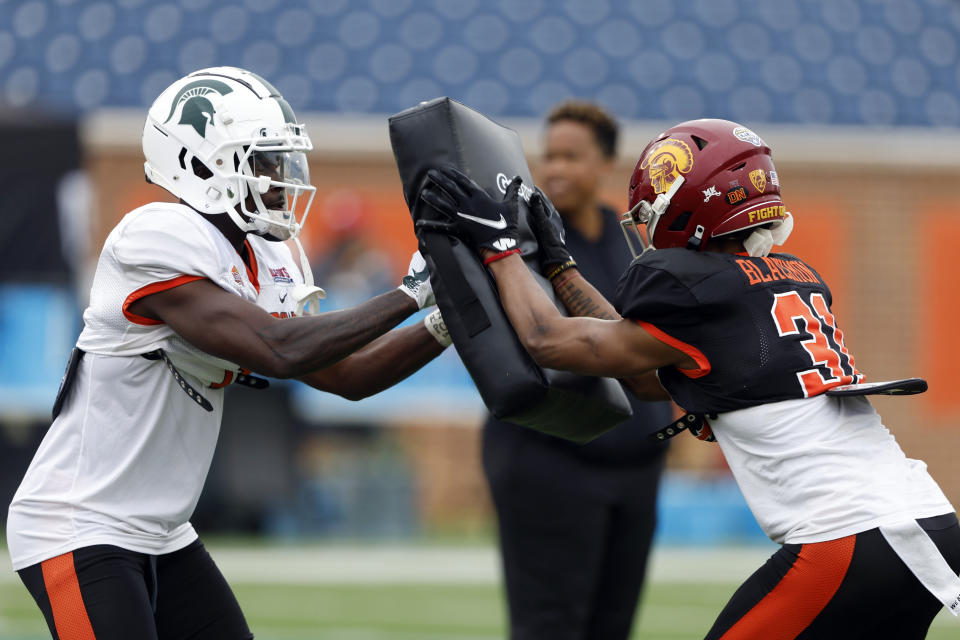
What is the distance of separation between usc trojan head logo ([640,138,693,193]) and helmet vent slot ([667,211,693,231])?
0.07m

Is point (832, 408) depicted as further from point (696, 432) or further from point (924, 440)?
point (924, 440)

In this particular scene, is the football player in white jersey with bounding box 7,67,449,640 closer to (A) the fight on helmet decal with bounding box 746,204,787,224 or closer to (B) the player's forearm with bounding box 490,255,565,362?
(B) the player's forearm with bounding box 490,255,565,362

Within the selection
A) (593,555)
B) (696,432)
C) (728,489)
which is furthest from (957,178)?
(696,432)

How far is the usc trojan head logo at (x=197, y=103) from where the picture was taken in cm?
316

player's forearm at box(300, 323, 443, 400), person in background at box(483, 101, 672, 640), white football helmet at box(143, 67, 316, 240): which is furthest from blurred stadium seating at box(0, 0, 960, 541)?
white football helmet at box(143, 67, 316, 240)

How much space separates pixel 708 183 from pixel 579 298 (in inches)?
20.8

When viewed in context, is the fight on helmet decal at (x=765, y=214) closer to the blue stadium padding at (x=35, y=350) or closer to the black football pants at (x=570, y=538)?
the black football pants at (x=570, y=538)

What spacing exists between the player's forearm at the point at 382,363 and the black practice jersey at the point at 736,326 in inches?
26.5

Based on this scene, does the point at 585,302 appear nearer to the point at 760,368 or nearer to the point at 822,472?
the point at 760,368

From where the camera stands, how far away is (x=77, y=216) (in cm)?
1080

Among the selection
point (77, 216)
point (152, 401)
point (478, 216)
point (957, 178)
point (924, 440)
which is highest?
point (478, 216)

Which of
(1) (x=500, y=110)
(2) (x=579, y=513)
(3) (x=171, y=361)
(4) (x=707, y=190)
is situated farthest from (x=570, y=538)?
(1) (x=500, y=110)

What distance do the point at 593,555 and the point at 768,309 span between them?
5.05ft

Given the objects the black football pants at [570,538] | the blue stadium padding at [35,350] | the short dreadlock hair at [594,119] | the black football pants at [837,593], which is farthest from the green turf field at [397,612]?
the black football pants at [837,593]
